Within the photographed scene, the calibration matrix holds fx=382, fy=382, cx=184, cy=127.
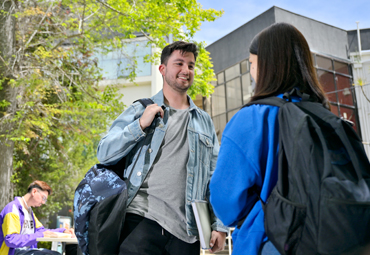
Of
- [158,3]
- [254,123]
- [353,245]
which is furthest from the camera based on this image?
[158,3]

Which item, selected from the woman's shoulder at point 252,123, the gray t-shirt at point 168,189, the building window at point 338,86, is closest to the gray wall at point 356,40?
the building window at point 338,86

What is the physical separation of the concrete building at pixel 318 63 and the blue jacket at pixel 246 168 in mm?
18144

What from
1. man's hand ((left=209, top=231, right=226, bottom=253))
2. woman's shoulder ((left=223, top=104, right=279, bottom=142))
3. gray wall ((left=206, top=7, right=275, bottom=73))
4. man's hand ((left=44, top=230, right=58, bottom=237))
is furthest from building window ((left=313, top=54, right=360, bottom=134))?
woman's shoulder ((left=223, top=104, right=279, bottom=142))

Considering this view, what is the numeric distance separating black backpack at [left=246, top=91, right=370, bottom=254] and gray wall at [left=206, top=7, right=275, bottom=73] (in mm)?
18891

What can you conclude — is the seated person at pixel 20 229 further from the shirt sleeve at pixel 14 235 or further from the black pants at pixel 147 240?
the black pants at pixel 147 240

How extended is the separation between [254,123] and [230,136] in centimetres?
11

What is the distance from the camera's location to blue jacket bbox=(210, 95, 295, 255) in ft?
4.66

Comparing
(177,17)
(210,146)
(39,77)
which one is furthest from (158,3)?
(210,146)

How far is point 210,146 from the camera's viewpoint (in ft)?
8.72

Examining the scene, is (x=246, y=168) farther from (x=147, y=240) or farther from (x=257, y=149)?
(x=147, y=240)

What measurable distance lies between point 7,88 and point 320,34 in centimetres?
1643

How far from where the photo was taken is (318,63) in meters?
19.9

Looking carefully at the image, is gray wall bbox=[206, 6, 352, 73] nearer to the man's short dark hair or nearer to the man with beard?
the man's short dark hair

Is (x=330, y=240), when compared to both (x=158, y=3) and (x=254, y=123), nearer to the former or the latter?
(x=254, y=123)
